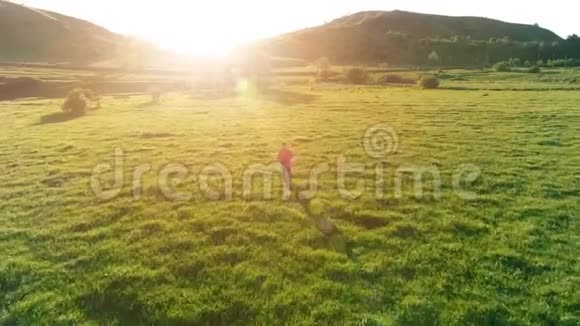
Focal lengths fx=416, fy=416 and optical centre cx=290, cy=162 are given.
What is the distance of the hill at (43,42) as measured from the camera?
6467 inches

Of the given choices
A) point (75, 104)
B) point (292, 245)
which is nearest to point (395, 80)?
point (75, 104)

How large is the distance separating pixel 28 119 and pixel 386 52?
585 ft

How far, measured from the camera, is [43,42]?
586ft

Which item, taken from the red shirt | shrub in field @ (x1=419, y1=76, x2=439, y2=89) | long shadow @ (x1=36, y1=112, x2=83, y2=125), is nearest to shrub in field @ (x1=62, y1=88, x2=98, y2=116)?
long shadow @ (x1=36, y1=112, x2=83, y2=125)

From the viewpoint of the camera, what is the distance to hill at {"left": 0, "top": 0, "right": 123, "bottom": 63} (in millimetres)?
164250

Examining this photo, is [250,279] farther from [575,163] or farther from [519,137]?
[519,137]

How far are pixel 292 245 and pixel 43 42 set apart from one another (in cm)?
20381

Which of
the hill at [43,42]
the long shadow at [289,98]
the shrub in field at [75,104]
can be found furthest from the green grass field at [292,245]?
the hill at [43,42]

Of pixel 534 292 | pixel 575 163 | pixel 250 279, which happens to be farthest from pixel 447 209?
pixel 575 163

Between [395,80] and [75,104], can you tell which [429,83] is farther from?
[75,104]

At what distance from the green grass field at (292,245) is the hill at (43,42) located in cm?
16166

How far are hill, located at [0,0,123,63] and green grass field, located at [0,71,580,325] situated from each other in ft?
530

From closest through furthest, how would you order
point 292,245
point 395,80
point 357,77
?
1. point 292,245
2. point 357,77
3. point 395,80

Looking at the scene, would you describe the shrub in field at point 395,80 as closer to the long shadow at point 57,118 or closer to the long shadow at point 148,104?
the long shadow at point 148,104
